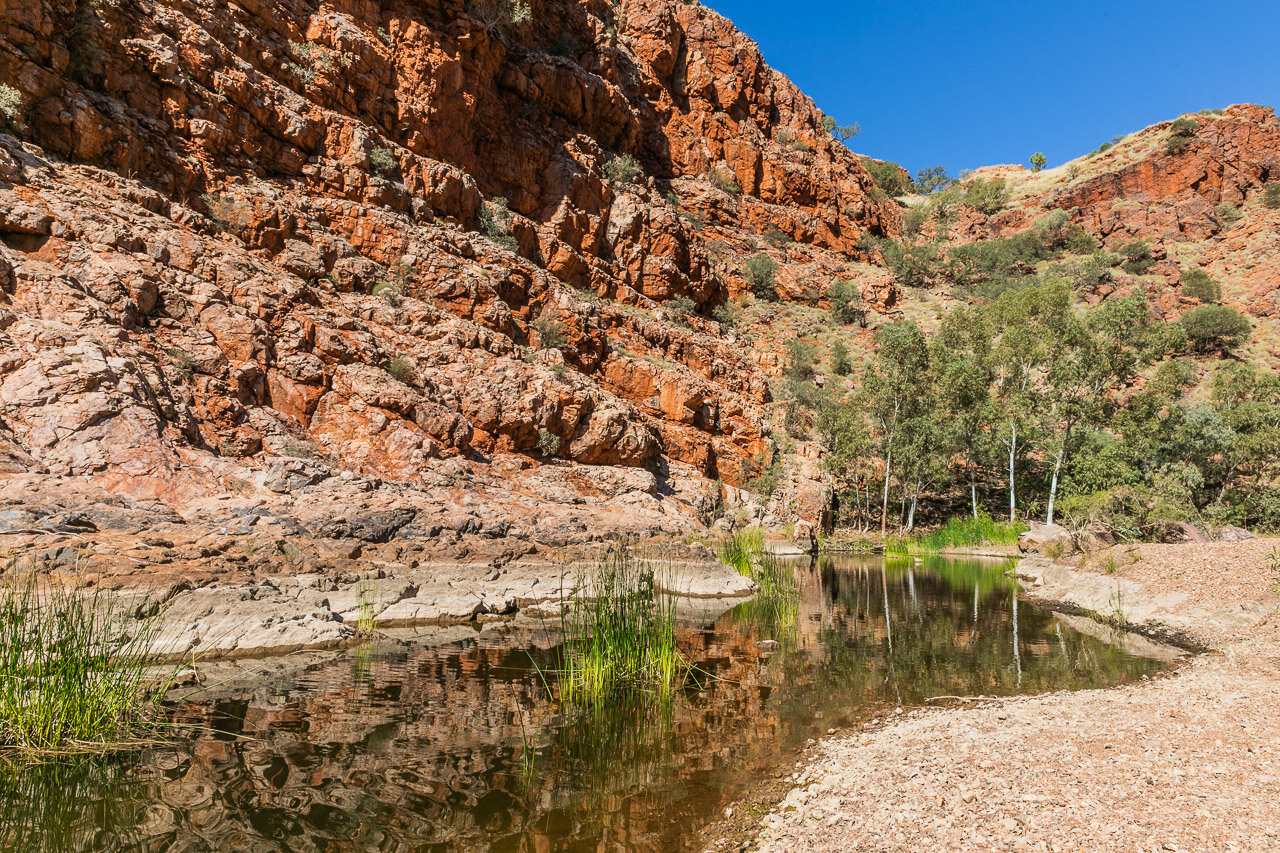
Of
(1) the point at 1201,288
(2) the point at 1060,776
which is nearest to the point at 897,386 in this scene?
(2) the point at 1060,776

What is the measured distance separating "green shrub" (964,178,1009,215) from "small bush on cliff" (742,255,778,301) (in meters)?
44.4

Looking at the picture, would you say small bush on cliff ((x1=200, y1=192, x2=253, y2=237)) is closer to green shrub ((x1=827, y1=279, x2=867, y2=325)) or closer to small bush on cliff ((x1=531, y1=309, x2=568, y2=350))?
small bush on cliff ((x1=531, y1=309, x2=568, y2=350))

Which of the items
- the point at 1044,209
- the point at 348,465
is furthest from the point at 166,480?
the point at 1044,209

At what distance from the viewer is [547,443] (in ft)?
80.6

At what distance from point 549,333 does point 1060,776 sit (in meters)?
26.8

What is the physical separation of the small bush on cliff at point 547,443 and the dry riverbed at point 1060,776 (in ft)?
60.7

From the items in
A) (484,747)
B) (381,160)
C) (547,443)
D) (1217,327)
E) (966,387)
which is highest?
(381,160)

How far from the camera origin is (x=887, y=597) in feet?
59.1

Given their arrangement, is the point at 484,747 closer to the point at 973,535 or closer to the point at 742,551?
the point at 742,551

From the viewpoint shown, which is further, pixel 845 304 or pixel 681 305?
pixel 845 304

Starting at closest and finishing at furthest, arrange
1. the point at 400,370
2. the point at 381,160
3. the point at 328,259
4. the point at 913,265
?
1. the point at 400,370
2. the point at 328,259
3. the point at 381,160
4. the point at 913,265

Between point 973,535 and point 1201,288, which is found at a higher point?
point 1201,288

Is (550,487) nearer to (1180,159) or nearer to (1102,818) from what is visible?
(1102,818)

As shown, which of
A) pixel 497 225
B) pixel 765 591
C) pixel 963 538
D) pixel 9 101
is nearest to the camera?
pixel 765 591
